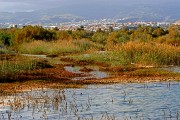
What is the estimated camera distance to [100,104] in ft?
66.6

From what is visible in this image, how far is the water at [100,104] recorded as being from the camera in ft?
58.4

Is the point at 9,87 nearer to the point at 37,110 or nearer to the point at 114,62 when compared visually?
the point at 37,110

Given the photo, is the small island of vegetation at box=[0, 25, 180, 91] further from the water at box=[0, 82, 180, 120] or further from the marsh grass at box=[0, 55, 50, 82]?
the water at box=[0, 82, 180, 120]

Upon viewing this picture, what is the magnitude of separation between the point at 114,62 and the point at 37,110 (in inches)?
830

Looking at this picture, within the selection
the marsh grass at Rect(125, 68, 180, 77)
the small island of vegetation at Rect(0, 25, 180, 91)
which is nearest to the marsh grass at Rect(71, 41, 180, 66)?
the small island of vegetation at Rect(0, 25, 180, 91)

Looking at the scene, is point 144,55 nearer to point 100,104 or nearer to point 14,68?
point 14,68

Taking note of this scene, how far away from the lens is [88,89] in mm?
25344

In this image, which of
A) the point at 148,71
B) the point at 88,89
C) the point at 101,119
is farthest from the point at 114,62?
the point at 101,119

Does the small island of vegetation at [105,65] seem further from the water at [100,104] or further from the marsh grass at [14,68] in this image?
the water at [100,104]

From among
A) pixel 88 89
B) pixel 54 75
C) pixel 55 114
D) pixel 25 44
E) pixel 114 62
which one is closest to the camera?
pixel 55 114

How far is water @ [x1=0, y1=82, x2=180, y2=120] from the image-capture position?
17797 mm

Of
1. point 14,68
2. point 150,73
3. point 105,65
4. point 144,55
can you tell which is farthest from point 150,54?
point 14,68

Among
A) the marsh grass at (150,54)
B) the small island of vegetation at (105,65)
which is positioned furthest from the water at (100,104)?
the marsh grass at (150,54)

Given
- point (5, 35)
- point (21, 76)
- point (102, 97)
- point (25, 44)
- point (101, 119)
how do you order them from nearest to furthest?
point (101, 119) → point (102, 97) → point (21, 76) → point (25, 44) → point (5, 35)
